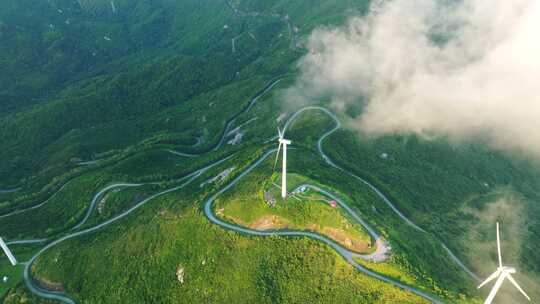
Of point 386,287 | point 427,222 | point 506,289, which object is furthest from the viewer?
point 427,222

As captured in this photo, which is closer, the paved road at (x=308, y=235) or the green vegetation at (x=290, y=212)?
the paved road at (x=308, y=235)

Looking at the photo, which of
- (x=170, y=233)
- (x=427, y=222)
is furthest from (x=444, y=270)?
(x=170, y=233)

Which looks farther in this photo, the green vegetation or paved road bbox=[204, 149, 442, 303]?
the green vegetation

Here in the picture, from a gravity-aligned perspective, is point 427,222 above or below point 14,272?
above

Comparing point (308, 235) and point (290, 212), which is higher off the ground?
point (290, 212)

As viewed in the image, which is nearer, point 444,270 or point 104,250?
point 444,270

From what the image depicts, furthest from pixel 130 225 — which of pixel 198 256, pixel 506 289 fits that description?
pixel 506 289

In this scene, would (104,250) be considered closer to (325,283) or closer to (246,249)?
(246,249)

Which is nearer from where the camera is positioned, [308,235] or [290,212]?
[308,235]

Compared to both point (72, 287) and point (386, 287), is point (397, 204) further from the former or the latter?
point (72, 287)

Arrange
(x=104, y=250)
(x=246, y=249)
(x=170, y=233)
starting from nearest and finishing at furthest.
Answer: (x=246, y=249)
(x=170, y=233)
(x=104, y=250)

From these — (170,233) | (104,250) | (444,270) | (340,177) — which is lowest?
(104,250)
